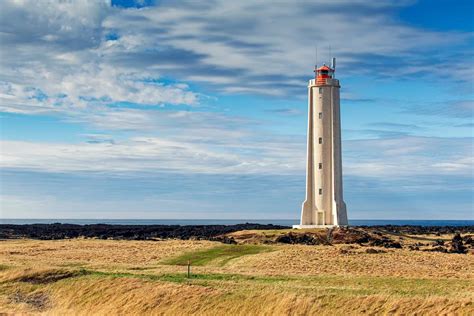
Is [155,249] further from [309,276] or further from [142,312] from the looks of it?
[142,312]

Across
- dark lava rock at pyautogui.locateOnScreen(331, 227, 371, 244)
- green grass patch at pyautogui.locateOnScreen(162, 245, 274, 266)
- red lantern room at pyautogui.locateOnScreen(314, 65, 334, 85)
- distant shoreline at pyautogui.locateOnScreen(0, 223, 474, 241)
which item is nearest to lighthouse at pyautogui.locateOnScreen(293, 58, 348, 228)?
red lantern room at pyautogui.locateOnScreen(314, 65, 334, 85)

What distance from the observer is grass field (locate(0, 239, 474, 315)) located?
23.3 meters

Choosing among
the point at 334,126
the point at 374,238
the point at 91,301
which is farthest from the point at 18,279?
the point at 334,126

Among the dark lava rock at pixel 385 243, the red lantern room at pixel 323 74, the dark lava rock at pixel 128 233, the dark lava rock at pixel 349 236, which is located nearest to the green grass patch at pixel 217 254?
the dark lava rock at pixel 349 236

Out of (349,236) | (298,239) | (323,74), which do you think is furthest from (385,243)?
(323,74)

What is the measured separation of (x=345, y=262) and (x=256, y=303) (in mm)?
14686

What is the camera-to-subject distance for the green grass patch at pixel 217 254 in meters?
40.5

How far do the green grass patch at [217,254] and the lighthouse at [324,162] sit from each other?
51.4ft

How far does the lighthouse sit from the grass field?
1609 centimetres

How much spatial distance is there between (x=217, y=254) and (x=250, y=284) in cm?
1606

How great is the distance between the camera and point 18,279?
105 ft

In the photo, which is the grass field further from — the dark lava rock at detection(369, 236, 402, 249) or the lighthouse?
the lighthouse

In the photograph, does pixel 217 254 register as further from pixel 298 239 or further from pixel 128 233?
Result: pixel 128 233

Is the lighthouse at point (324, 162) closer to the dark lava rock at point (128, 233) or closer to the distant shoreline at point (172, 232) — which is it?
the distant shoreline at point (172, 232)
